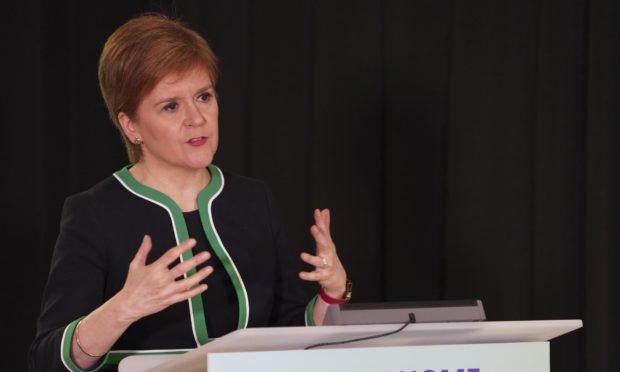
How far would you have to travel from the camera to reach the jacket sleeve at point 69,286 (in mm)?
1973

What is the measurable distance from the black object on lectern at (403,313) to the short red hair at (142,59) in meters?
0.80


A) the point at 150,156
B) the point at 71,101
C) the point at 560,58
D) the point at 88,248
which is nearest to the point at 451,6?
the point at 560,58

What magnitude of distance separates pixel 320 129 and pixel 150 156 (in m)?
1.28

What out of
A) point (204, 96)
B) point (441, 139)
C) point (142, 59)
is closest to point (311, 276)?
point (204, 96)

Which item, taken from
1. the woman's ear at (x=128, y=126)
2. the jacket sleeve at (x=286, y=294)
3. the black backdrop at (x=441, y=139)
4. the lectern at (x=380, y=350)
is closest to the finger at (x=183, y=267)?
the lectern at (x=380, y=350)

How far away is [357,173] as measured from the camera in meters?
3.55

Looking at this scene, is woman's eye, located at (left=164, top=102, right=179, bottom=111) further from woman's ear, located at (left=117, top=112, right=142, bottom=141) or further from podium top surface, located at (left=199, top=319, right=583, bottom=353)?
podium top surface, located at (left=199, top=319, right=583, bottom=353)

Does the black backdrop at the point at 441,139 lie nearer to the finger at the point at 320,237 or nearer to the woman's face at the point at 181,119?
the woman's face at the point at 181,119

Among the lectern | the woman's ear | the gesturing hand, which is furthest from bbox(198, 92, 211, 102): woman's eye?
the lectern

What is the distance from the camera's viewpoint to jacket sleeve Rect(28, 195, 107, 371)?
1973 mm

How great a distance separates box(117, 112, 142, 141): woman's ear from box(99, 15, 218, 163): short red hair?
17 mm

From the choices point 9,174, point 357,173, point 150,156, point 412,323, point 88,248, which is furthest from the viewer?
point 357,173

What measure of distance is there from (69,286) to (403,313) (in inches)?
33.0

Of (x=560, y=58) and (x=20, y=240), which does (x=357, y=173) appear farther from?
(x=20, y=240)
